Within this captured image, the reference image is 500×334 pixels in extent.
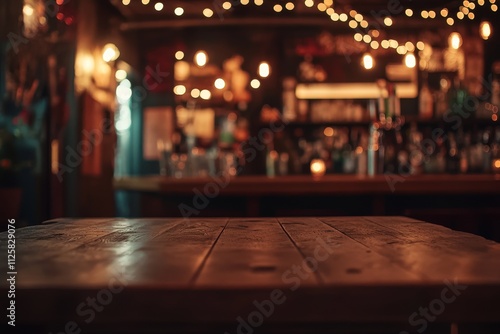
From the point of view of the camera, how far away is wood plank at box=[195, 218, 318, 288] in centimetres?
82

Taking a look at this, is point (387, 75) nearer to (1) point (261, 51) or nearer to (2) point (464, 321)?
(1) point (261, 51)

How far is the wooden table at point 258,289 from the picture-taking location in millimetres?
796

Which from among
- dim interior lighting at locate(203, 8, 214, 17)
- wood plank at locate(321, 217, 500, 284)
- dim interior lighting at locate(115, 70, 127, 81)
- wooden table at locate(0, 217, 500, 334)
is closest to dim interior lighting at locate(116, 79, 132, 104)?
dim interior lighting at locate(115, 70, 127, 81)

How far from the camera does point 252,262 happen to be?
→ 97 cm

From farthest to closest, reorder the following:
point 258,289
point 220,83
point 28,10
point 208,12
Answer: point 208,12 < point 220,83 < point 28,10 < point 258,289

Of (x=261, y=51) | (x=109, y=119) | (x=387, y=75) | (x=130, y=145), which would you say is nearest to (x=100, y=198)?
(x=109, y=119)

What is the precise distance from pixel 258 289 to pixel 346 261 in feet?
0.77

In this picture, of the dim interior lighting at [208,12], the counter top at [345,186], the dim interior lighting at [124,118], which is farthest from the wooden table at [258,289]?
the dim interior lighting at [124,118]

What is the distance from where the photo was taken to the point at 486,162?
15.5 ft

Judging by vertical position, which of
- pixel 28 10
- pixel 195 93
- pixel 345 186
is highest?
pixel 28 10

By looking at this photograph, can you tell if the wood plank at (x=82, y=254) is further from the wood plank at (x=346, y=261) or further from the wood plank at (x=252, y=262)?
the wood plank at (x=346, y=261)

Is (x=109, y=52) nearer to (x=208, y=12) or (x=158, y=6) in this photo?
(x=158, y=6)

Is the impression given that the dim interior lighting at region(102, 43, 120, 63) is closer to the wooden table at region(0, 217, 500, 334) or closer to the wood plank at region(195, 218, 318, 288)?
the wood plank at region(195, 218, 318, 288)

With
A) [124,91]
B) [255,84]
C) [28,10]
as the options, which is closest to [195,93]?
[255,84]
